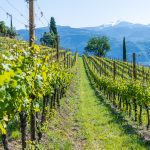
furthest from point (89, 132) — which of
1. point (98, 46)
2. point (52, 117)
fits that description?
point (98, 46)

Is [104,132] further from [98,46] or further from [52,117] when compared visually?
[98,46]

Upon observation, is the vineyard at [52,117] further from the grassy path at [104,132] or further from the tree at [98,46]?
the tree at [98,46]

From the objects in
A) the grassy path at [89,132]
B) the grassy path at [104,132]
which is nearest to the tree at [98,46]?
the grassy path at [104,132]

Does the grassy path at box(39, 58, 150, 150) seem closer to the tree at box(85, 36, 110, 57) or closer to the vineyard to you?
the vineyard

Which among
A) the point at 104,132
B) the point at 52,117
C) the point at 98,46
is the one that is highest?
the point at 98,46

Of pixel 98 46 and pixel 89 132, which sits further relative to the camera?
pixel 98 46

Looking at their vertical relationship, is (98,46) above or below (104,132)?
above

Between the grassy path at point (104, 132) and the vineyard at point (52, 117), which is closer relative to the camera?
the vineyard at point (52, 117)

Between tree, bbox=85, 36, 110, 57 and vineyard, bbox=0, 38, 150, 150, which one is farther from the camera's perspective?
tree, bbox=85, 36, 110, 57

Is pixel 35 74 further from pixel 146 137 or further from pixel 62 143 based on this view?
pixel 146 137

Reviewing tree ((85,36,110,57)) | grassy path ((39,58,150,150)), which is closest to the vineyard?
grassy path ((39,58,150,150))

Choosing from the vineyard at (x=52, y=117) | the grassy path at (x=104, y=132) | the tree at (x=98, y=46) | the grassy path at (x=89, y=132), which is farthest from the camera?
the tree at (x=98, y=46)

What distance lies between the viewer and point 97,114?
87.5ft

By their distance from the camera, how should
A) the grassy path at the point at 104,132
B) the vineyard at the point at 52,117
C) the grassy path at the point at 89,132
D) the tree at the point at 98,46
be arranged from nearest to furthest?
the vineyard at the point at 52,117 < the grassy path at the point at 89,132 < the grassy path at the point at 104,132 < the tree at the point at 98,46
